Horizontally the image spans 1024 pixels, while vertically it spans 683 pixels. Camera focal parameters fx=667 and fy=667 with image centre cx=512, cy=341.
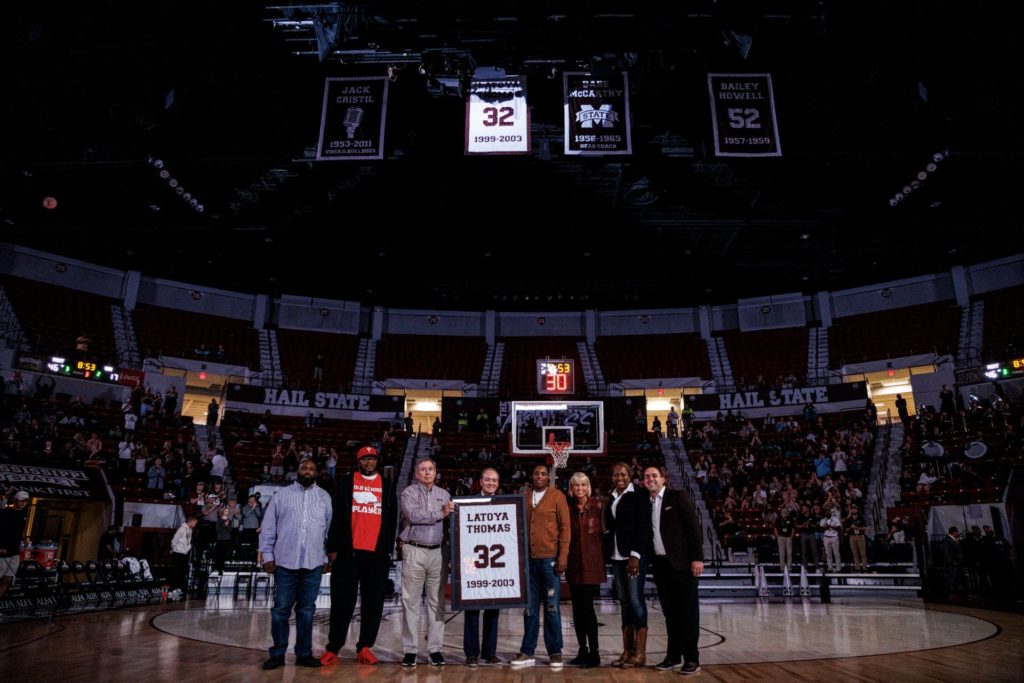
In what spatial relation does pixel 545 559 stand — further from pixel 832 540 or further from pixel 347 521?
pixel 832 540

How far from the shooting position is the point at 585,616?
603cm

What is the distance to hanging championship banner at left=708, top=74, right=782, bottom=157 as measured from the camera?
1199 cm

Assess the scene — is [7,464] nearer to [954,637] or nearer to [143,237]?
[143,237]

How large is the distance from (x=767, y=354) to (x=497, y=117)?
22961 millimetres

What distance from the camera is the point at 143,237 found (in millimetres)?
25781

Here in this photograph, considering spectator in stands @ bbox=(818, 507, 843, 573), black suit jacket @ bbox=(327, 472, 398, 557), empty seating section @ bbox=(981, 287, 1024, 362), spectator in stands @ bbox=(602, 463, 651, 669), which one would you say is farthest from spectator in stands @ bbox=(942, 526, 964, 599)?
empty seating section @ bbox=(981, 287, 1024, 362)

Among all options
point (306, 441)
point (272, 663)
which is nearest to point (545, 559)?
point (272, 663)

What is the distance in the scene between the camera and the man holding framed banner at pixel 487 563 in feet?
19.7

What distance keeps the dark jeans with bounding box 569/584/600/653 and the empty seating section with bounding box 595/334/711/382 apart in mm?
26552

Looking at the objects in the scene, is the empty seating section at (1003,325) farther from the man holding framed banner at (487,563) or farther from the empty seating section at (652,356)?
the man holding framed banner at (487,563)

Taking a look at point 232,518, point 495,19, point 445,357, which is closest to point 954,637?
point 495,19

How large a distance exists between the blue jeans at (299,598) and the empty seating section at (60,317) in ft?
77.0

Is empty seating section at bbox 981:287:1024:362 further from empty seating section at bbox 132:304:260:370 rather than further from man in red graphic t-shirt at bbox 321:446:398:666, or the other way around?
empty seating section at bbox 132:304:260:370

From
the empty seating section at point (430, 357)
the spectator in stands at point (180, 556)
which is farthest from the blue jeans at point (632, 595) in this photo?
the empty seating section at point (430, 357)
